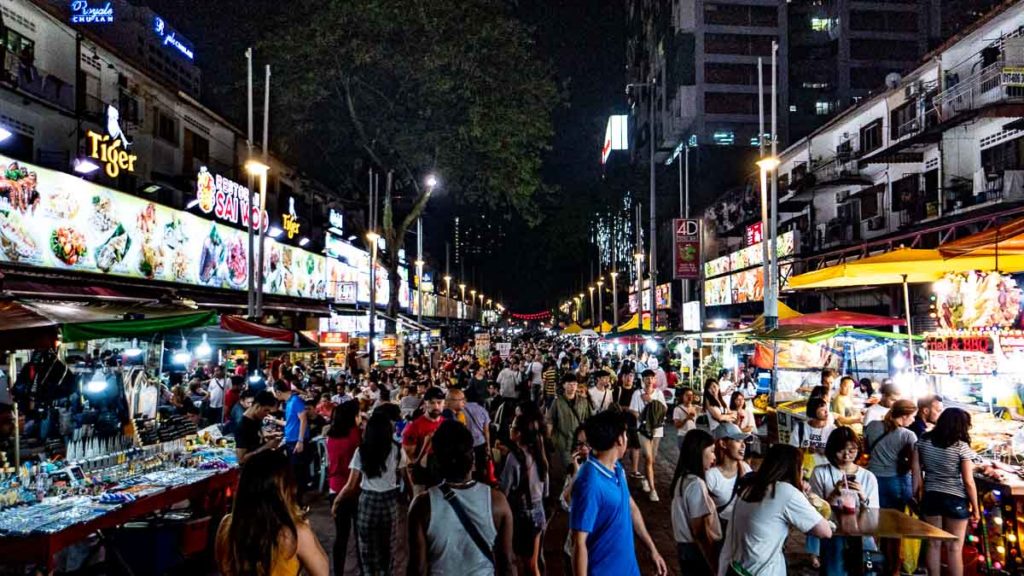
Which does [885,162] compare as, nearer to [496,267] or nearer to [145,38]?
[145,38]

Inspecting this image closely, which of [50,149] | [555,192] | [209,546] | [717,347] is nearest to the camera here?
[209,546]

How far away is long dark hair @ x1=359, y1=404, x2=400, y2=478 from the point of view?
627 cm

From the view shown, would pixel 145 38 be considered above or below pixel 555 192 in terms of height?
above

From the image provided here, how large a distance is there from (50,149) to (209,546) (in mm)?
13131

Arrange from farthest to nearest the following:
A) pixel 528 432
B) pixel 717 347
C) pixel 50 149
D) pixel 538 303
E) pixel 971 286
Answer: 1. pixel 538 303
2. pixel 717 347
3. pixel 50 149
4. pixel 971 286
5. pixel 528 432

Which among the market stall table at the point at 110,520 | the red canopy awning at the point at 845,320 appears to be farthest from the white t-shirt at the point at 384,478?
the red canopy awning at the point at 845,320

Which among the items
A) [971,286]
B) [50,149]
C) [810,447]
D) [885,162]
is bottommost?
[810,447]

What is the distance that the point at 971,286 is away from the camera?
9594 mm

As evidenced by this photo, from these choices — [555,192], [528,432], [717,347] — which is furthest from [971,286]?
[555,192]

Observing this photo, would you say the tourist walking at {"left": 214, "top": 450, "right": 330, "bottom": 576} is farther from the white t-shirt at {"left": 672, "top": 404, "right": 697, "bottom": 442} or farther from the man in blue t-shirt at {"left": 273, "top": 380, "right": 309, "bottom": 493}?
the white t-shirt at {"left": 672, "top": 404, "right": 697, "bottom": 442}

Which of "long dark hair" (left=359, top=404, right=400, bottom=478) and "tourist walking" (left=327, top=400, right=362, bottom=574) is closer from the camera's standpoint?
"long dark hair" (left=359, top=404, right=400, bottom=478)

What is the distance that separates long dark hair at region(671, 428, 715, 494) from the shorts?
3.28 metres

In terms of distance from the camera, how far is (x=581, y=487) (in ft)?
14.8

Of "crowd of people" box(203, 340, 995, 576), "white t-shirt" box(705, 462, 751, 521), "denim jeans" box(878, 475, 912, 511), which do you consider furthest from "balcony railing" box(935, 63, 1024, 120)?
"white t-shirt" box(705, 462, 751, 521)
